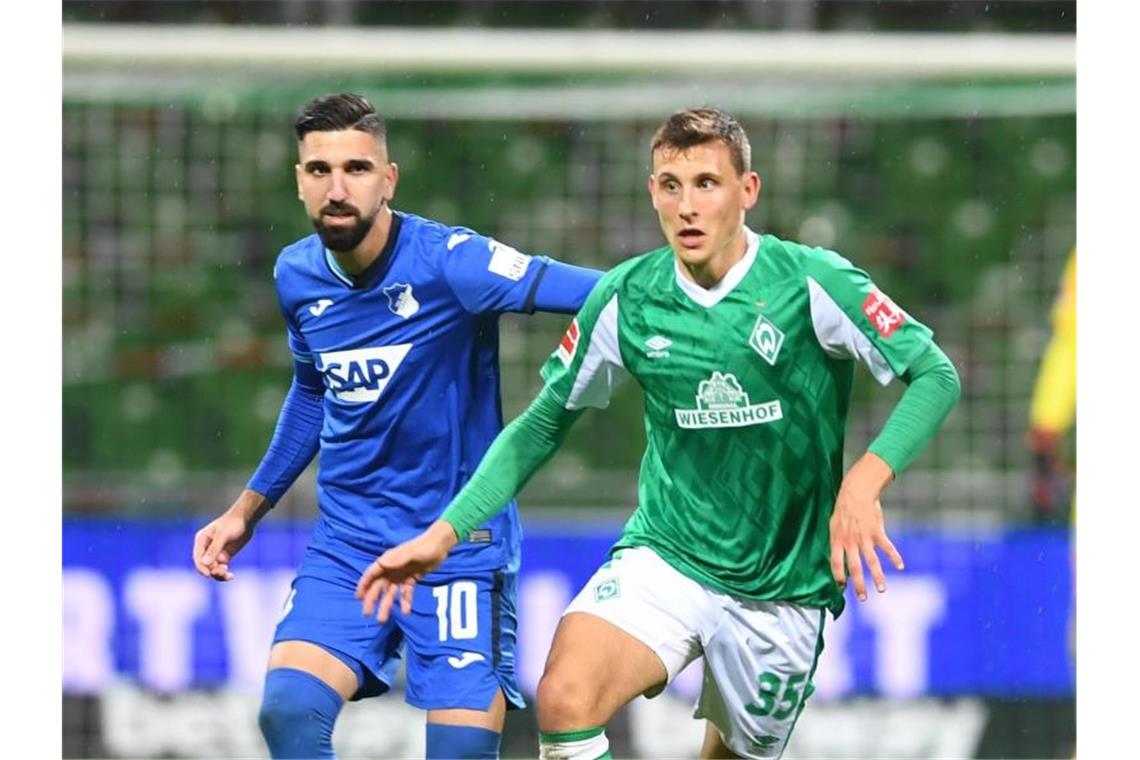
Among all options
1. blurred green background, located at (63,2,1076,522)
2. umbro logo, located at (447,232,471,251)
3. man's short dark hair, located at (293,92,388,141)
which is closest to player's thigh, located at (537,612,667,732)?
umbro logo, located at (447,232,471,251)

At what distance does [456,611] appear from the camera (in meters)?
4.73

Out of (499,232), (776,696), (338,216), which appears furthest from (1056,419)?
(338,216)

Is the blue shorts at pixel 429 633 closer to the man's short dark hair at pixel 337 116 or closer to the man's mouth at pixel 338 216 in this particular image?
the man's mouth at pixel 338 216

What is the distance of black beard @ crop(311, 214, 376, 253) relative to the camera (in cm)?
487

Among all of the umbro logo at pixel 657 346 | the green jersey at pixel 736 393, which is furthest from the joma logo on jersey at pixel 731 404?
the umbro logo at pixel 657 346

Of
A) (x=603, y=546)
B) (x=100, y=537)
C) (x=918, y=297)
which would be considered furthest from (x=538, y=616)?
(x=918, y=297)

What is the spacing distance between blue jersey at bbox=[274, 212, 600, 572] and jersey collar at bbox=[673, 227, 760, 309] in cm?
34

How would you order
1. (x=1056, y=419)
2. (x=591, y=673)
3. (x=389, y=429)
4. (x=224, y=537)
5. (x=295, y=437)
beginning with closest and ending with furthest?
(x=591, y=673) < (x=389, y=429) < (x=224, y=537) < (x=295, y=437) < (x=1056, y=419)

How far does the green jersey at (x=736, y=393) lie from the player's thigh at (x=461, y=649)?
1.44 ft

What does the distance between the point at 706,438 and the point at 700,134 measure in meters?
0.72

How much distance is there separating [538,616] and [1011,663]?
2.13m

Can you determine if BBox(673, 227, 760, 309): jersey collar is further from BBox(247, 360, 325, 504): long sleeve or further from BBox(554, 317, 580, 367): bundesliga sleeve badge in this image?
BBox(247, 360, 325, 504): long sleeve

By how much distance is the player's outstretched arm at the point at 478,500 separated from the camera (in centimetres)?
432

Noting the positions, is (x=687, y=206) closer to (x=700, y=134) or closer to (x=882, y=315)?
(x=700, y=134)
